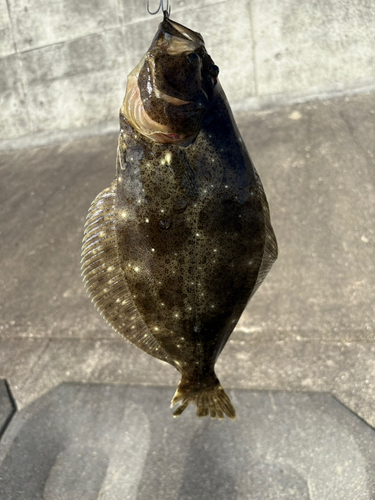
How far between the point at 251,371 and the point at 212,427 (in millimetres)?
443

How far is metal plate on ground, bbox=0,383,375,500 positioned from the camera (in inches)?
83.0

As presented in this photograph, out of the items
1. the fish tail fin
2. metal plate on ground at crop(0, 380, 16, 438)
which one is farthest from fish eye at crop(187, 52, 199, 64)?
metal plate on ground at crop(0, 380, 16, 438)

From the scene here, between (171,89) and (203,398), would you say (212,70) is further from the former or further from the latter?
(203,398)

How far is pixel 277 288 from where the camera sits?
2.93m

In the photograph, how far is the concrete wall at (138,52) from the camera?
14.7ft

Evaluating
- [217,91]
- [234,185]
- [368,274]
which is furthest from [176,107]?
[368,274]

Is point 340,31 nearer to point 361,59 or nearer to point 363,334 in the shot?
A: point 361,59

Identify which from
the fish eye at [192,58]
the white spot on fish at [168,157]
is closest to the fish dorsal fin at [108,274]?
the white spot on fish at [168,157]

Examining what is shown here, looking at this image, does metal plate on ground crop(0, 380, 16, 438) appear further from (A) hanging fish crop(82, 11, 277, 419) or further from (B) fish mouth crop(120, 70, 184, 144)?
(B) fish mouth crop(120, 70, 184, 144)

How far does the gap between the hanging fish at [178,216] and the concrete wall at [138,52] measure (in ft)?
13.0

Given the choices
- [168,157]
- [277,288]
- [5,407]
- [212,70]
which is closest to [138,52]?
[277,288]

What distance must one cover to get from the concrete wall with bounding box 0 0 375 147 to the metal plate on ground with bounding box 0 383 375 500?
3.69 m

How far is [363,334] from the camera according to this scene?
254cm

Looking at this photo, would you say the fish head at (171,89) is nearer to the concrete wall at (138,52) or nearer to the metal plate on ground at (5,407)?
the metal plate on ground at (5,407)
